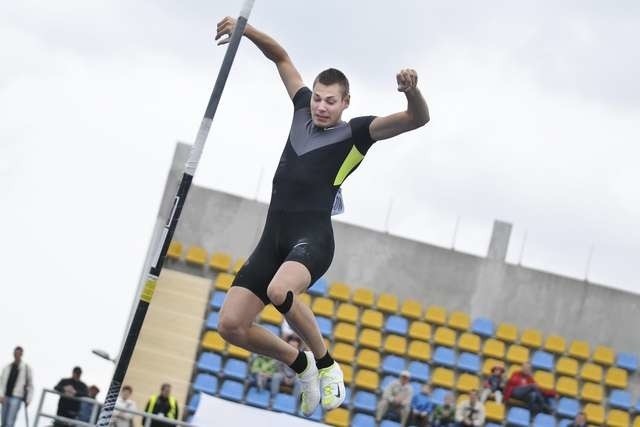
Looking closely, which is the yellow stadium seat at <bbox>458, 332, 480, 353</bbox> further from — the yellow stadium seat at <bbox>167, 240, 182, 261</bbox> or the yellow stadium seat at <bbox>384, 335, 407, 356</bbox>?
the yellow stadium seat at <bbox>167, 240, 182, 261</bbox>

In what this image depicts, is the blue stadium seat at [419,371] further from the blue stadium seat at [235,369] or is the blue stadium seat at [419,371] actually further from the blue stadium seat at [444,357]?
the blue stadium seat at [235,369]

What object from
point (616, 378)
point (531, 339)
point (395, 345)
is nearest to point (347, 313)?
point (395, 345)

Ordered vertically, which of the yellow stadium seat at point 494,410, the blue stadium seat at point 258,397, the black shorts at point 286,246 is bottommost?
the blue stadium seat at point 258,397

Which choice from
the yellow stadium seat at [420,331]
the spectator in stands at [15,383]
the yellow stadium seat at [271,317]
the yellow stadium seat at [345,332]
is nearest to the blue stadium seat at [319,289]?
the yellow stadium seat at [345,332]

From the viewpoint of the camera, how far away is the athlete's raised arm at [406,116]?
696cm

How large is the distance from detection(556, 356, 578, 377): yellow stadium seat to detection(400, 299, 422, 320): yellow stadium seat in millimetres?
2547

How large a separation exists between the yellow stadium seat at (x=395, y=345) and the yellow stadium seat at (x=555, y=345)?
8.99 ft

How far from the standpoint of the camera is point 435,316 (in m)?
24.1

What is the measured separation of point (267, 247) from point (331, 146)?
0.65 m

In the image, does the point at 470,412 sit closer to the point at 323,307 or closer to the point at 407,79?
the point at 323,307

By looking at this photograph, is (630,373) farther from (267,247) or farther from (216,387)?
(267,247)

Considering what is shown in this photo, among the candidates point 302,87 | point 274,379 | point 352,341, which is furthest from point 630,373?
point 302,87

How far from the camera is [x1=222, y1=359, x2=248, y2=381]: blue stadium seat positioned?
2153cm

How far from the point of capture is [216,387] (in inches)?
843
